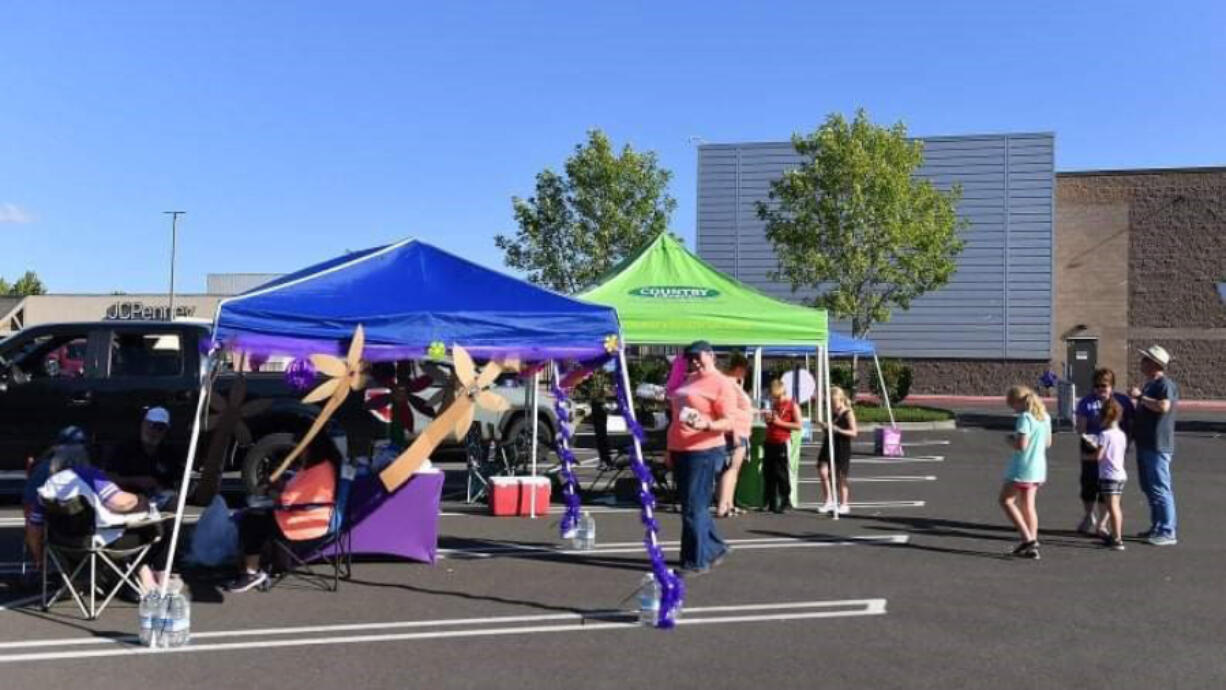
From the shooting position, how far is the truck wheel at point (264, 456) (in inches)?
441

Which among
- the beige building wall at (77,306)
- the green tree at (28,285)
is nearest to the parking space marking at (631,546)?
the beige building wall at (77,306)

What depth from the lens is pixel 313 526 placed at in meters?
7.30

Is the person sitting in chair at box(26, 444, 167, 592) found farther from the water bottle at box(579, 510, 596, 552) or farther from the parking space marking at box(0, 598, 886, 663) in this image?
the water bottle at box(579, 510, 596, 552)

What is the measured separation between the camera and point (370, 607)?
6.82 meters

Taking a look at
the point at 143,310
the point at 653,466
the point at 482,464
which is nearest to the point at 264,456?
the point at 482,464

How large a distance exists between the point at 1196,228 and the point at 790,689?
1486 inches

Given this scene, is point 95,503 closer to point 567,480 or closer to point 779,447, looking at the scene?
point 567,480

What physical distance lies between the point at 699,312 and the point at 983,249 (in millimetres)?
27650

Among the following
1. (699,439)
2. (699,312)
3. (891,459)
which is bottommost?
(891,459)

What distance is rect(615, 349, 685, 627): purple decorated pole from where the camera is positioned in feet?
20.7

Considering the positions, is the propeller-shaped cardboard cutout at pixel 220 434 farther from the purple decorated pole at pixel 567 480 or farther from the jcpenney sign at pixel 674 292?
the jcpenney sign at pixel 674 292

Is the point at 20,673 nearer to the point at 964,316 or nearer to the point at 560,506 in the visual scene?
the point at 560,506

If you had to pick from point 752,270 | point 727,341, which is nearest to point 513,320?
point 727,341

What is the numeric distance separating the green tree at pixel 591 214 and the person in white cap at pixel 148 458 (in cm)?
2260
